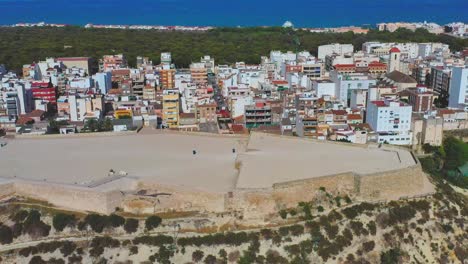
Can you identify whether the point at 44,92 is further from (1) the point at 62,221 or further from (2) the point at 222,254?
(2) the point at 222,254

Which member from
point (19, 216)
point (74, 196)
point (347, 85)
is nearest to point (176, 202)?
point (74, 196)

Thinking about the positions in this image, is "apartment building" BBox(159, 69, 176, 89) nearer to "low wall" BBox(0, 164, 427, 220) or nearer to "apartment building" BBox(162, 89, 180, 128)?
"apartment building" BBox(162, 89, 180, 128)

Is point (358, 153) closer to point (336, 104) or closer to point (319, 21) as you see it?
point (336, 104)

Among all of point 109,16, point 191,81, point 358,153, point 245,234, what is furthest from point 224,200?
point 109,16

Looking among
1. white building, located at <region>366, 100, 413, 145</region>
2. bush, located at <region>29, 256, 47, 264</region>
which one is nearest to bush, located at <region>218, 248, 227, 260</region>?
bush, located at <region>29, 256, 47, 264</region>

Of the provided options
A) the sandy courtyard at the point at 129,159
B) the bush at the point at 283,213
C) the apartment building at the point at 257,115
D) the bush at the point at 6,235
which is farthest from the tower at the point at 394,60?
the bush at the point at 6,235

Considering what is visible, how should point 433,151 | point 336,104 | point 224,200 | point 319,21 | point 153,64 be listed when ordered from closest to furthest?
1. point 224,200
2. point 433,151
3. point 336,104
4. point 153,64
5. point 319,21
